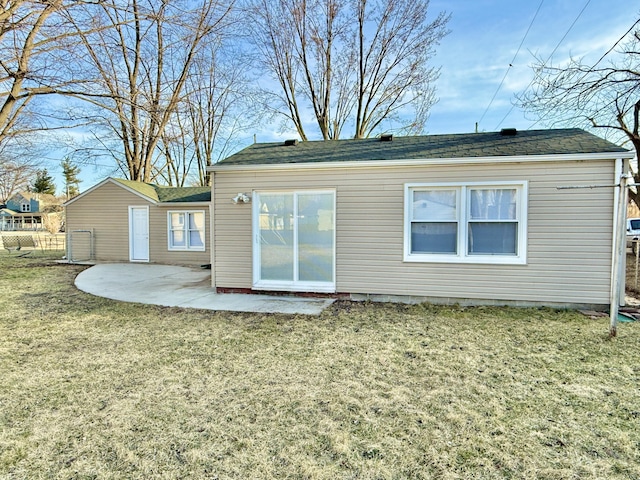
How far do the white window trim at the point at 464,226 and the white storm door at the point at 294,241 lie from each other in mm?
1413

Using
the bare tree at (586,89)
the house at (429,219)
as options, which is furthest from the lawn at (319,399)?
the bare tree at (586,89)

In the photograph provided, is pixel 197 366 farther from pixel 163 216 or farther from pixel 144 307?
pixel 163 216

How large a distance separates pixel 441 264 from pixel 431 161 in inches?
72.9

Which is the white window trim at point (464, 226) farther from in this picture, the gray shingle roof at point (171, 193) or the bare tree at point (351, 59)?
the bare tree at point (351, 59)

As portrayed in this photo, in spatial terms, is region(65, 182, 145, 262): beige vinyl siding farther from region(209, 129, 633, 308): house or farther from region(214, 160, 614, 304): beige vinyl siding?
region(209, 129, 633, 308): house

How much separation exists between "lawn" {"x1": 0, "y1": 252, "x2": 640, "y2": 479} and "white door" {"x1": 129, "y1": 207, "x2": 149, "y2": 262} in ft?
26.3

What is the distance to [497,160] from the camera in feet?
19.6

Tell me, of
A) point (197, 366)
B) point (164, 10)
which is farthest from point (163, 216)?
point (197, 366)

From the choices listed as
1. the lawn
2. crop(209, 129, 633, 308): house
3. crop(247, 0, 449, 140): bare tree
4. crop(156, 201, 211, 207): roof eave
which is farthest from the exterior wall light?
crop(247, 0, 449, 140): bare tree

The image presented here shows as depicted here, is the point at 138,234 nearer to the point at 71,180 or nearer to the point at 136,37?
the point at 136,37

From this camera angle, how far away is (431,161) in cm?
621

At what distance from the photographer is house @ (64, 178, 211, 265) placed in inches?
502

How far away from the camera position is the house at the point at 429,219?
5.84 metres

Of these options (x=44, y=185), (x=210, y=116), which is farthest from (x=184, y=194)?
(x=44, y=185)
